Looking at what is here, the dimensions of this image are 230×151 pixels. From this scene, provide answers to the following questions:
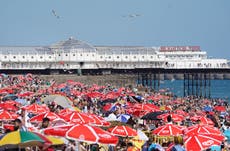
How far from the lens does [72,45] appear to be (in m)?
111

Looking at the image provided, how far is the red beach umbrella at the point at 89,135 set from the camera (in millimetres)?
10531

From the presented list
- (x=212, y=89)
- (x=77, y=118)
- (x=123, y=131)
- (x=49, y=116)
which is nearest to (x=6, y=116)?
(x=49, y=116)

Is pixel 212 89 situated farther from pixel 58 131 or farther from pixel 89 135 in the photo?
pixel 89 135

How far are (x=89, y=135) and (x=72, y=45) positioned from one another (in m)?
101

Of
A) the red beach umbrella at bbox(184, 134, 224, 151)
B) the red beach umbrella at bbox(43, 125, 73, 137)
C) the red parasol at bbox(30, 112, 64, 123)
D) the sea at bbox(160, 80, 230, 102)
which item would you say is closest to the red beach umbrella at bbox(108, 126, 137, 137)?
the red parasol at bbox(30, 112, 64, 123)

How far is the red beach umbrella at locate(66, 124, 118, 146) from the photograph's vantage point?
1053cm

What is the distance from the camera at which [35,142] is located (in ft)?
30.8

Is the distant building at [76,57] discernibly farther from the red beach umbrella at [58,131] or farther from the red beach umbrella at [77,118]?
the red beach umbrella at [58,131]

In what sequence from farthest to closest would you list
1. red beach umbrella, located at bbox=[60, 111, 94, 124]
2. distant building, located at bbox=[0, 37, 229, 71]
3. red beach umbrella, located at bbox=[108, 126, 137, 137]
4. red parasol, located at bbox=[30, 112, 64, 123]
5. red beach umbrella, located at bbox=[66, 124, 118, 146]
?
1. distant building, located at bbox=[0, 37, 229, 71]
2. red parasol, located at bbox=[30, 112, 64, 123]
3. red beach umbrella, located at bbox=[60, 111, 94, 124]
4. red beach umbrella, located at bbox=[108, 126, 137, 137]
5. red beach umbrella, located at bbox=[66, 124, 118, 146]

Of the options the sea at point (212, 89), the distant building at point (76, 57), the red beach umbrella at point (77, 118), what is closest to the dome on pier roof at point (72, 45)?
Result: the distant building at point (76, 57)

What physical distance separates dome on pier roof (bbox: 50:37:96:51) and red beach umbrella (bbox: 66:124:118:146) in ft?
324

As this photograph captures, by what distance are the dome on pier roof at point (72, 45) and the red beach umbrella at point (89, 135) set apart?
98788 millimetres

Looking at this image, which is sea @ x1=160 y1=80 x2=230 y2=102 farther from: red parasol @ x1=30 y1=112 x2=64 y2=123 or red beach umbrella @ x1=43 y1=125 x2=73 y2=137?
red beach umbrella @ x1=43 y1=125 x2=73 y2=137

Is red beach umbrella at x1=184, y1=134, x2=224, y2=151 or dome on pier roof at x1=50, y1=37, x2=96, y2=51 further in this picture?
dome on pier roof at x1=50, y1=37, x2=96, y2=51
